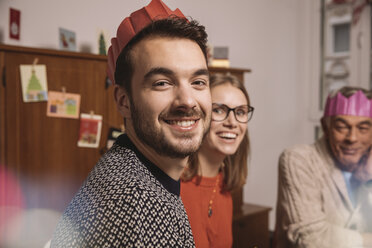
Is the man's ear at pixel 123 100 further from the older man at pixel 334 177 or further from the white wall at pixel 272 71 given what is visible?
the white wall at pixel 272 71

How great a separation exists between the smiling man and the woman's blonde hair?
1.52 ft

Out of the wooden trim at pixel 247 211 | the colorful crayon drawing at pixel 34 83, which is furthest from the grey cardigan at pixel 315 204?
the colorful crayon drawing at pixel 34 83

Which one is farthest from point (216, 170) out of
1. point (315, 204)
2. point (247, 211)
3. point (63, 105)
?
point (247, 211)

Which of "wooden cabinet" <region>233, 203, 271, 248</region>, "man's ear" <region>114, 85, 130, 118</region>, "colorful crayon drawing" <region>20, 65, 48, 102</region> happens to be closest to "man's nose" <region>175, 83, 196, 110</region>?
"man's ear" <region>114, 85, 130, 118</region>

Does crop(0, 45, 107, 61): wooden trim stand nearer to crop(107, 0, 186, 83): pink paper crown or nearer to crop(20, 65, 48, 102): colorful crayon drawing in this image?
Result: crop(20, 65, 48, 102): colorful crayon drawing

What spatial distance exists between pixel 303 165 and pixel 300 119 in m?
2.06

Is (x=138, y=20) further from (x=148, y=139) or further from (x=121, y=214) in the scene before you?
(x=121, y=214)

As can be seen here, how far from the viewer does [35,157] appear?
164 cm

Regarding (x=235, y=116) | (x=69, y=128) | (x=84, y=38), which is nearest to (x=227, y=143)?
(x=235, y=116)

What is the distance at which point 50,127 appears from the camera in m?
1.68

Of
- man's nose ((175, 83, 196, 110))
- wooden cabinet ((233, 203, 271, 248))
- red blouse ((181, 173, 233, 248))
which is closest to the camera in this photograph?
man's nose ((175, 83, 196, 110))

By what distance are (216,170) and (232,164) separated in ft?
0.27

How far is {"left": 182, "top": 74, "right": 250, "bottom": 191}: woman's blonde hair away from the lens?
1224 millimetres

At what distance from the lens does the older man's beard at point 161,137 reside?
658 millimetres
